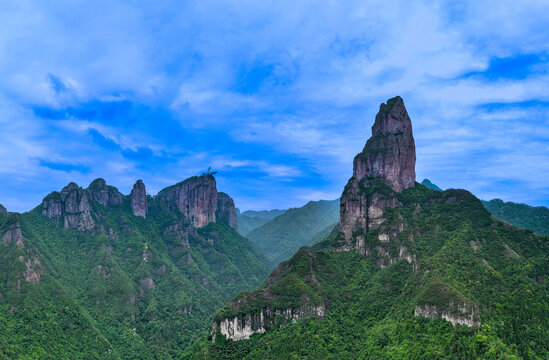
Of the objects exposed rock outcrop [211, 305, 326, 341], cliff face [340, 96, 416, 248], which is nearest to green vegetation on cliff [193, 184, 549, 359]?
exposed rock outcrop [211, 305, 326, 341]

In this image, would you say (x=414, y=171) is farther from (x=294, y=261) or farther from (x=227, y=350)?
(x=227, y=350)

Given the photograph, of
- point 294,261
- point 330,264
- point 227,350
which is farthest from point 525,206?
point 227,350

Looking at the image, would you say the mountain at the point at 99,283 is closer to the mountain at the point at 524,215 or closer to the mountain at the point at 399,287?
the mountain at the point at 399,287

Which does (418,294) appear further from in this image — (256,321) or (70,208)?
(70,208)

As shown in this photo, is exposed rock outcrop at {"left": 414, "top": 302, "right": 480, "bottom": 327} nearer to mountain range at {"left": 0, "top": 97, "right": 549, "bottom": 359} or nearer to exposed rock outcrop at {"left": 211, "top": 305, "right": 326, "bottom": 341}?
mountain range at {"left": 0, "top": 97, "right": 549, "bottom": 359}

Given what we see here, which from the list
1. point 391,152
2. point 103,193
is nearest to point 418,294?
Answer: point 391,152

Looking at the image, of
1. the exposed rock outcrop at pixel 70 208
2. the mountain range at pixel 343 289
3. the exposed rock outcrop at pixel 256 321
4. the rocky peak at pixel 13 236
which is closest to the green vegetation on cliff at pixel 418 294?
the mountain range at pixel 343 289
